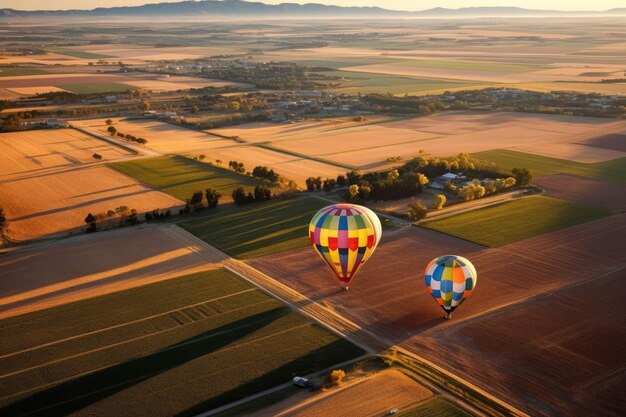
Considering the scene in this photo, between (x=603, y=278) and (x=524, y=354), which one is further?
(x=603, y=278)

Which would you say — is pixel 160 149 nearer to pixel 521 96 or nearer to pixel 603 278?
pixel 603 278

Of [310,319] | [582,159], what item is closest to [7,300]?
[310,319]

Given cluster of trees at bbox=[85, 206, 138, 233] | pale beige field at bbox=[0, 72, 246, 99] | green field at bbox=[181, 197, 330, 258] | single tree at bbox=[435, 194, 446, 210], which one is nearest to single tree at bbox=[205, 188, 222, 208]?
green field at bbox=[181, 197, 330, 258]

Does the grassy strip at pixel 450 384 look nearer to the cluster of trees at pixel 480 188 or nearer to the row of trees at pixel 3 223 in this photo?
the cluster of trees at pixel 480 188

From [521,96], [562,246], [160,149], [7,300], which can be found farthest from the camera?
[521,96]

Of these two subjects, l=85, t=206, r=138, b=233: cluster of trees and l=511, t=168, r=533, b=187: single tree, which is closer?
l=85, t=206, r=138, b=233: cluster of trees

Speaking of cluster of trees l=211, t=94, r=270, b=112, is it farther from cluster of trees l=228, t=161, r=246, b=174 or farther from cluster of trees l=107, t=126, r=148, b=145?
cluster of trees l=228, t=161, r=246, b=174

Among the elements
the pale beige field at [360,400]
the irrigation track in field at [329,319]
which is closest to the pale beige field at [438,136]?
the irrigation track in field at [329,319]
